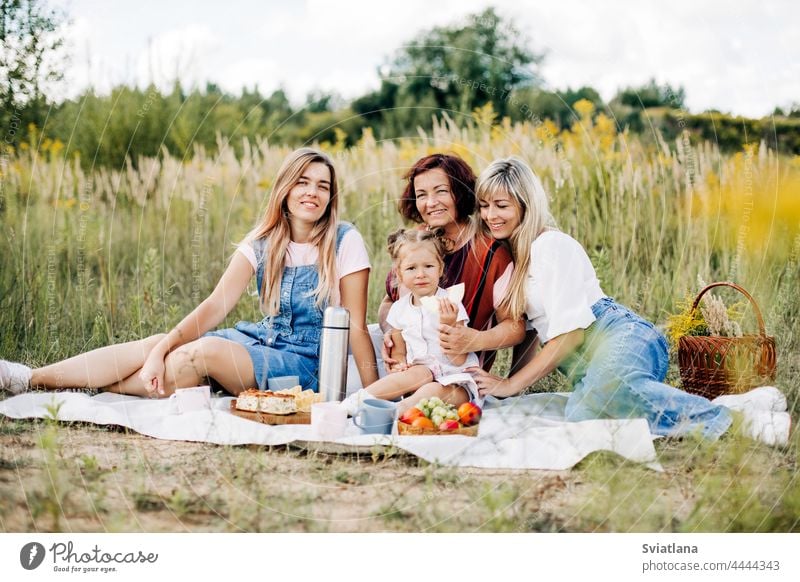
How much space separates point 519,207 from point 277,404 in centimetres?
142

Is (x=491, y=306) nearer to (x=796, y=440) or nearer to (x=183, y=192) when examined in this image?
(x=796, y=440)

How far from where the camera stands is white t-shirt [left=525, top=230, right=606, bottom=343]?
3.79 metres

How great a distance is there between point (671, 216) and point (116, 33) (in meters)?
3.24

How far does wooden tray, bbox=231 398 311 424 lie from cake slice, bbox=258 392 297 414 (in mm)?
18

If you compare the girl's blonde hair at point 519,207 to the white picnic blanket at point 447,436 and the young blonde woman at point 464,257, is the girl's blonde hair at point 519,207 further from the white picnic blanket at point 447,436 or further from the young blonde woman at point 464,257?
the white picnic blanket at point 447,436

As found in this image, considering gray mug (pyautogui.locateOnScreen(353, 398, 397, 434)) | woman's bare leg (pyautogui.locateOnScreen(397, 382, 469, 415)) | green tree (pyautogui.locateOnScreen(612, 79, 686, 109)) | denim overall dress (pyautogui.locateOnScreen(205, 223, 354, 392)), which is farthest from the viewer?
green tree (pyautogui.locateOnScreen(612, 79, 686, 109))

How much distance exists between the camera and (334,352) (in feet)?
12.7

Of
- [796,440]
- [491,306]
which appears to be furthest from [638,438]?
[491,306]

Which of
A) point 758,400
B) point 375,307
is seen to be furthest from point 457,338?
point 375,307

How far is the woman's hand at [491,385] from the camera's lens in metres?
3.88

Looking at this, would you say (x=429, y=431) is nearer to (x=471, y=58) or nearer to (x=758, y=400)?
(x=758, y=400)

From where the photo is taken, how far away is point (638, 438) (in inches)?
131

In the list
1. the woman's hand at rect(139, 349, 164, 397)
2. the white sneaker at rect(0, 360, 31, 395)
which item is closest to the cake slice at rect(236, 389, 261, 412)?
the woman's hand at rect(139, 349, 164, 397)

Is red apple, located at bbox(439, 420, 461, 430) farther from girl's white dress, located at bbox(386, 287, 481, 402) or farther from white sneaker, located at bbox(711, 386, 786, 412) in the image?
white sneaker, located at bbox(711, 386, 786, 412)
